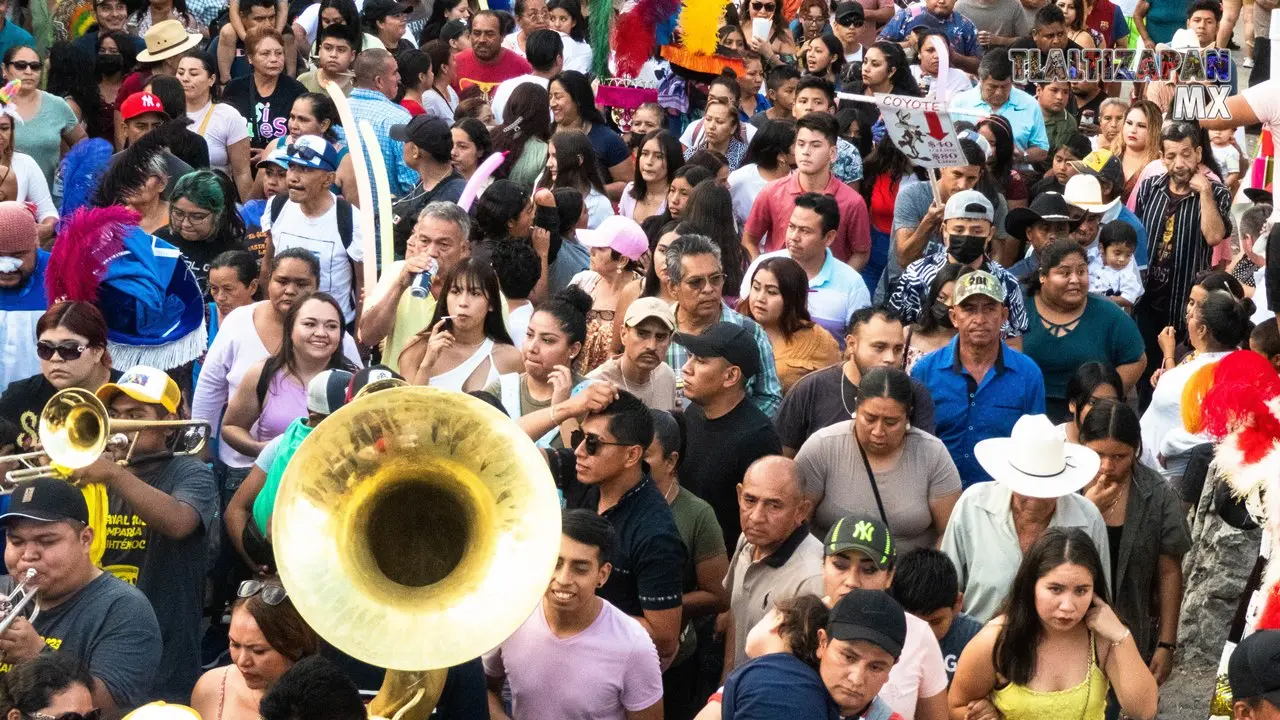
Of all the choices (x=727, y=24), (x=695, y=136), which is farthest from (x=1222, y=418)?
(x=727, y=24)

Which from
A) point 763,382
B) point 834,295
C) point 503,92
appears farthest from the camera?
point 503,92

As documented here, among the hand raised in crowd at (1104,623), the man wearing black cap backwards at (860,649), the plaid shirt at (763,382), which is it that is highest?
the man wearing black cap backwards at (860,649)

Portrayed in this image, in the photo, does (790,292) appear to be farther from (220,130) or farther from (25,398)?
(220,130)

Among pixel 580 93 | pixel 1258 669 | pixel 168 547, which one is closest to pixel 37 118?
A: pixel 580 93

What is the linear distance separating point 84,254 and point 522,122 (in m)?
3.07

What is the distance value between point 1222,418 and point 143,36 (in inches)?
338

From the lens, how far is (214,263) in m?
8.54

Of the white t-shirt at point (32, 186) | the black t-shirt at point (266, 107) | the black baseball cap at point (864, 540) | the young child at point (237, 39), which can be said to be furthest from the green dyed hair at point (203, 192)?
the black baseball cap at point (864, 540)

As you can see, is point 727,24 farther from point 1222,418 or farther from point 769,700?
point 769,700

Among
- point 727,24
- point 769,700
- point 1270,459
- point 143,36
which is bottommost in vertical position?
point 143,36

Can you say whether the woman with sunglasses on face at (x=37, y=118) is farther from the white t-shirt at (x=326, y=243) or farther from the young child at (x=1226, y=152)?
the young child at (x=1226, y=152)

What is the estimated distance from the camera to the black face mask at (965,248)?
871 cm

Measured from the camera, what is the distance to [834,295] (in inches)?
347

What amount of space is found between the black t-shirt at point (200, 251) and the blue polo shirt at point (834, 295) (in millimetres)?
2378
